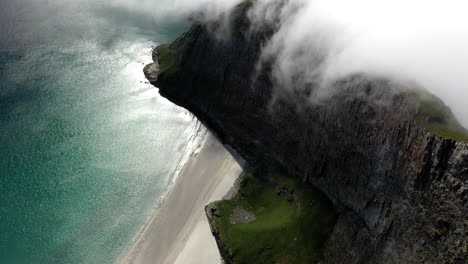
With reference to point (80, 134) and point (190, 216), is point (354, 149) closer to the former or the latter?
point (190, 216)

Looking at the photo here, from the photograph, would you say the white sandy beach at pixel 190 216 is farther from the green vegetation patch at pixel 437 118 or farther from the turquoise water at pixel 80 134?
the green vegetation patch at pixel 437 118

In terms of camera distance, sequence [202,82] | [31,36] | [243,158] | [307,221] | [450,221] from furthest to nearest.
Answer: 1. [31,36]
2. [202,82]
3. [243,158]
4. [307,221]
5. [450,221]

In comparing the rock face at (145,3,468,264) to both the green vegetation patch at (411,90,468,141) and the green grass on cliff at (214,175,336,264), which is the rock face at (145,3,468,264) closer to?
the green vegetation patch at (411,90,468,141)

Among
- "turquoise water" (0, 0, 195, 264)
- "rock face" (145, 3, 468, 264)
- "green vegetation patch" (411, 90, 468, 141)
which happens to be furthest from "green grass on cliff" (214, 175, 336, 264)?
"green vegetation patch" (411, 90, 468, 141)

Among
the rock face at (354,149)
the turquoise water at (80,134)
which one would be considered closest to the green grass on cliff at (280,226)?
the rock face at (354,149)

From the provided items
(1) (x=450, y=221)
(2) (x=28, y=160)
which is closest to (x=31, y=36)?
(2) (x=28, y=160)

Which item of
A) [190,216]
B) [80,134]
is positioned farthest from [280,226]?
[80,134]

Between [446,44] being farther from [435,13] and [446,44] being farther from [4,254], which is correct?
[4,254]
